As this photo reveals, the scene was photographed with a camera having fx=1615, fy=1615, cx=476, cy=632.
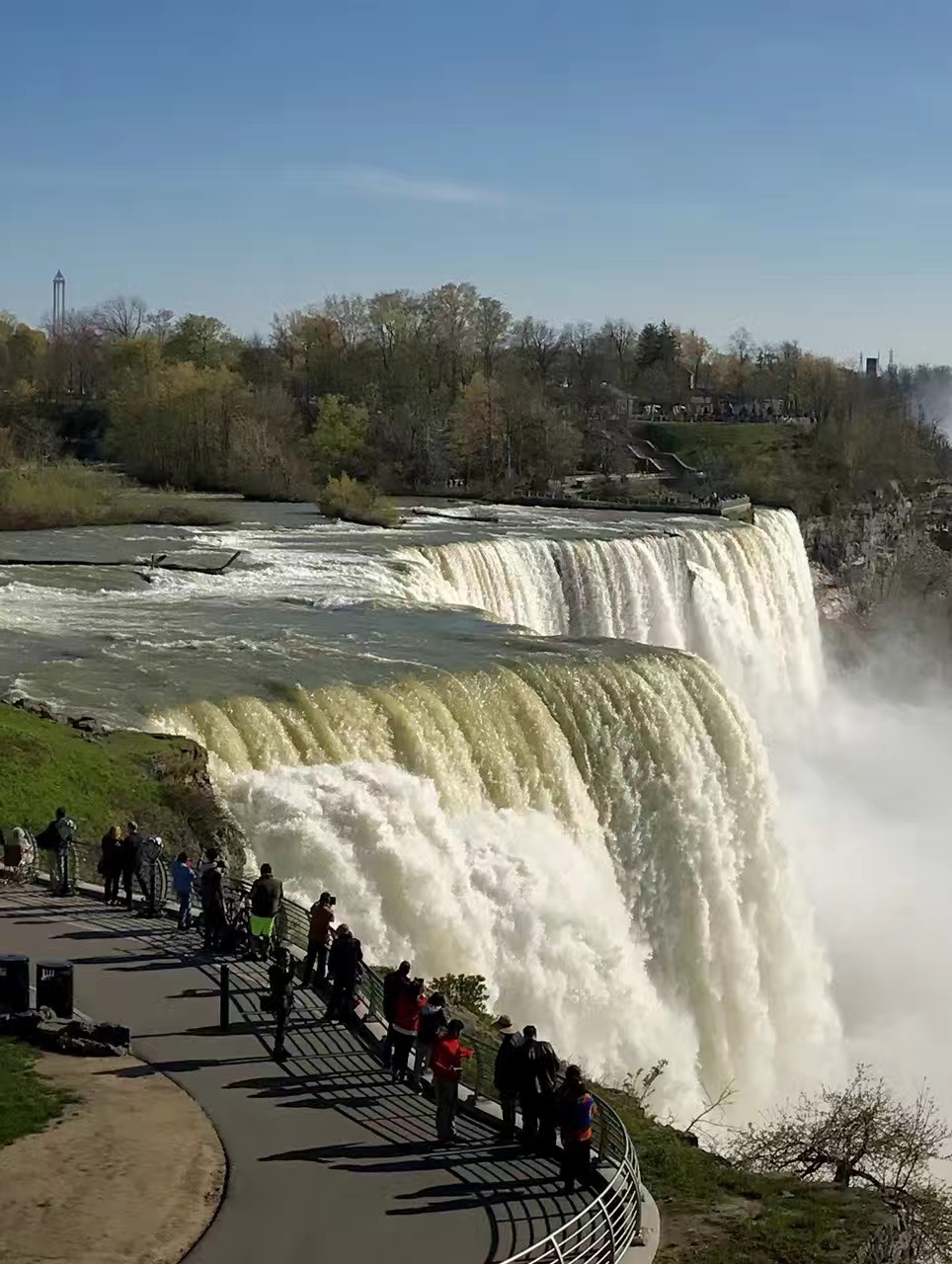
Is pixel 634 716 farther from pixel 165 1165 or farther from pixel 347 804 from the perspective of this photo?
pixel 165 1165

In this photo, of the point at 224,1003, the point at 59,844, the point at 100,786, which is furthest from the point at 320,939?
the point at 100,786

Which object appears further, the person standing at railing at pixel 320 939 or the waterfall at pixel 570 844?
the waterfall at pixel 570 844

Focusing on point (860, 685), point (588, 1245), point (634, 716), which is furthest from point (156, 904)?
point (860, 685)

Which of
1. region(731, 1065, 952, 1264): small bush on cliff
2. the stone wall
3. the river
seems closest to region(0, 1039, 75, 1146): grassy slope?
the stone wall

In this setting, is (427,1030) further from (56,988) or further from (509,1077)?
(56,988)

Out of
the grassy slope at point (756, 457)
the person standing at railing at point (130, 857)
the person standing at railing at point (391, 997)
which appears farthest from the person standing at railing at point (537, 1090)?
the grassy slope at point (756, 457)

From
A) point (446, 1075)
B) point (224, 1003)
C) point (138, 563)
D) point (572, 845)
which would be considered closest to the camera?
point (446, 1075)

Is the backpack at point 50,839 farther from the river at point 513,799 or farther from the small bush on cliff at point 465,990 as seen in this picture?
the small bush on cliff at point 465,990
